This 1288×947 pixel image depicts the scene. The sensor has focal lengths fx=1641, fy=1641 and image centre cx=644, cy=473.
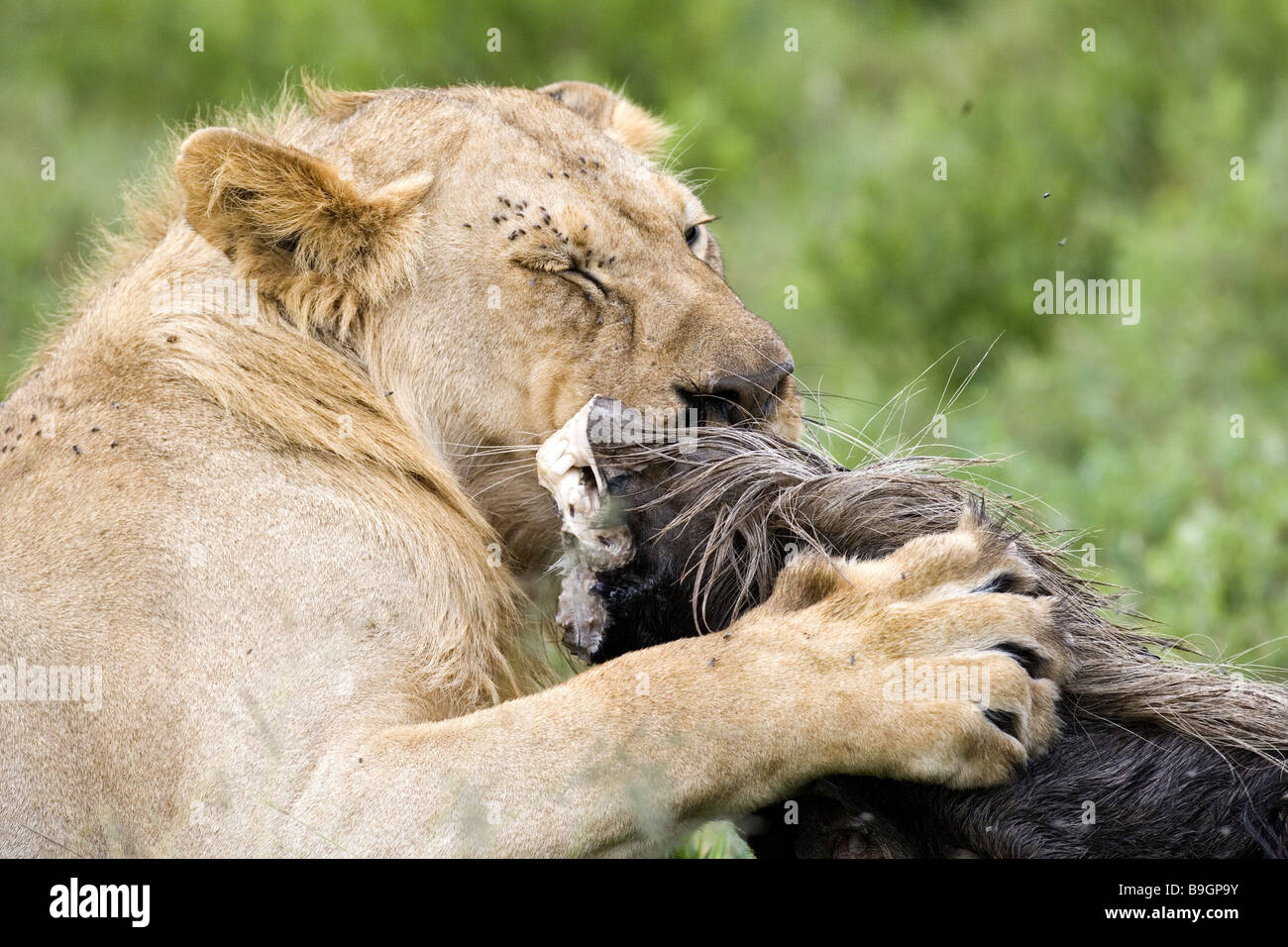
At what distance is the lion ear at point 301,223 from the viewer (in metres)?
3.72

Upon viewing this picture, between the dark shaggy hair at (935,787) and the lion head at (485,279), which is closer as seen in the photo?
the dark shaggy hair at (935,787)

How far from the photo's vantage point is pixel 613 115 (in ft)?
15.9

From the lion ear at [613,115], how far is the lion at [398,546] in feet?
1.12

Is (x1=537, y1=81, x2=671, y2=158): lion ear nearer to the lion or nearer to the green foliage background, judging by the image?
the lion

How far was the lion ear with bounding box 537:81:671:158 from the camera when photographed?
4.78 meters

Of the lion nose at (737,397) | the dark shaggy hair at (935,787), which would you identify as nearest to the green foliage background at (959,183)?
the lion nose at (737,397)

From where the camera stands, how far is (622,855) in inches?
120

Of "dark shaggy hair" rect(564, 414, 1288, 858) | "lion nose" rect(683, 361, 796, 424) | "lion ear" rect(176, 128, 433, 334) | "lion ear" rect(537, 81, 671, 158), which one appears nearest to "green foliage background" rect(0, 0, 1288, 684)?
"lion ear" rect(537, 81, 671, 158)

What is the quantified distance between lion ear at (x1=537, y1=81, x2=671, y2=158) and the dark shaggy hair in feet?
5.28

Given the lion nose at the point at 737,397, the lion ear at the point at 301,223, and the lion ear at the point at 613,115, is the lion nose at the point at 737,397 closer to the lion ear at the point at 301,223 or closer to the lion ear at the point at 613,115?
the lion ear at the point at 301,223

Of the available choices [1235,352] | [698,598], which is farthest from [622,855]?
[1235,352]

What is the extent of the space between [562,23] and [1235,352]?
564 centimetres

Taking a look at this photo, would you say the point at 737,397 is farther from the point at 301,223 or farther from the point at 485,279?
the point at 301,223
